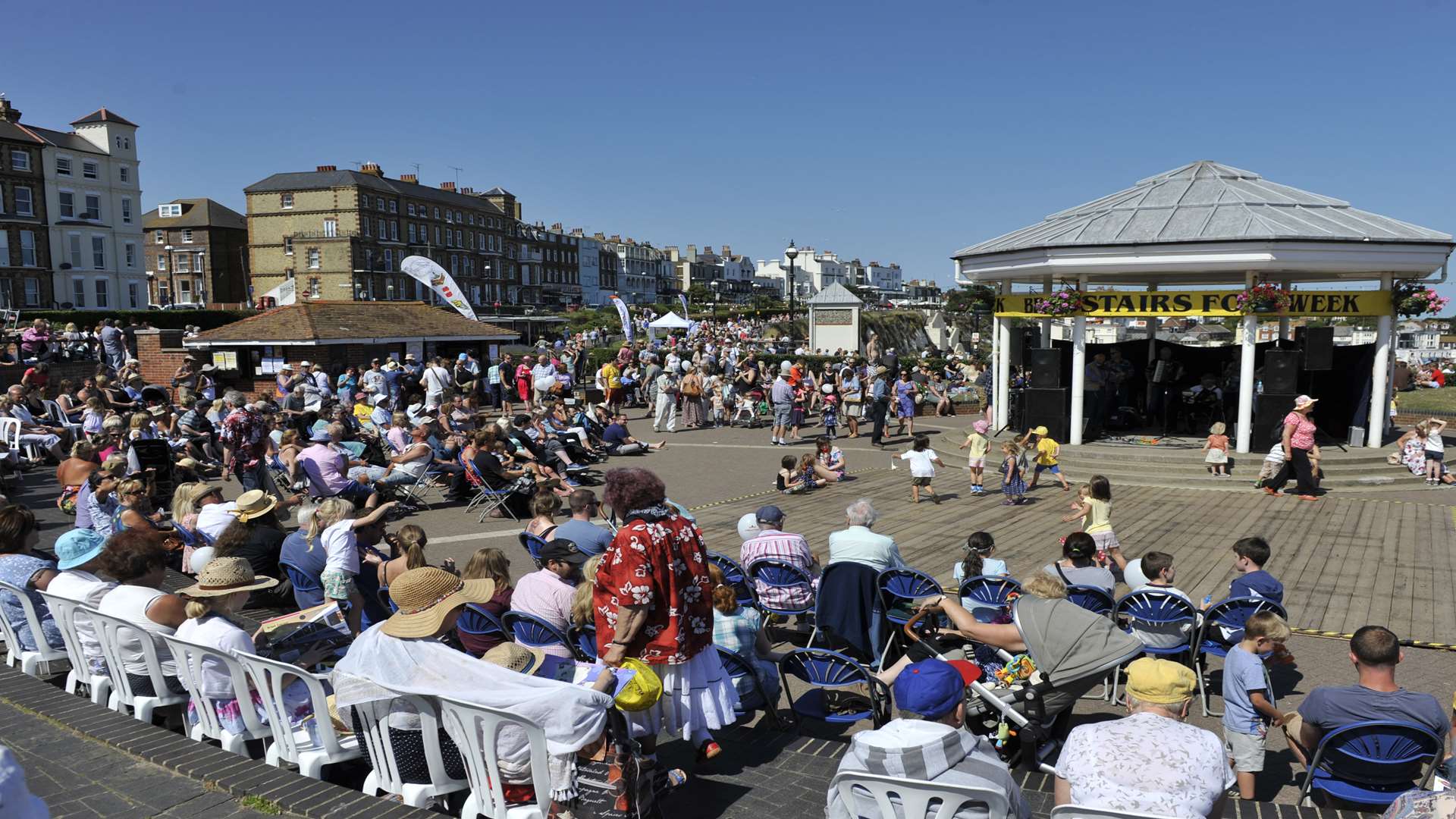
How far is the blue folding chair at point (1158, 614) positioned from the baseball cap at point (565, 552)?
12.0ft

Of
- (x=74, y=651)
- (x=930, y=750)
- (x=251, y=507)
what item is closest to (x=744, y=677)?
(x=930, y=750)

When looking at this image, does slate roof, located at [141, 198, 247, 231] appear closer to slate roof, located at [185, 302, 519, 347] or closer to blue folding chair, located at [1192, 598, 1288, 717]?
slate roof, located at [185, 302, 519, 347]

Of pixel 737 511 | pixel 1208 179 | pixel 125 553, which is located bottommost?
pixel 737 511

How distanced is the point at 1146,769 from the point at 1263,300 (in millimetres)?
12952

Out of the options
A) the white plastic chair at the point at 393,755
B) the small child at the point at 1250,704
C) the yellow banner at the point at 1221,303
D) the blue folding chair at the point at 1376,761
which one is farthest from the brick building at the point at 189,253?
the blue folding chair at the point at 1376,761

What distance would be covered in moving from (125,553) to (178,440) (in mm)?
10187

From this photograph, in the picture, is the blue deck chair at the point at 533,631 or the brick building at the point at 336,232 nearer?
the blue deck chair at the point at 533,631

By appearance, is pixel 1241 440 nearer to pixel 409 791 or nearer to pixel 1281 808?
pixel 1281 808

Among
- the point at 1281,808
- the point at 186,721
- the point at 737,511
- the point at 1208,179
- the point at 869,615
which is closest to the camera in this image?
the point at 1281,808

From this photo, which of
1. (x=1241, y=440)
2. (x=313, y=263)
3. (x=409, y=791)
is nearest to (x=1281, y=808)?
(x=409, y=791)

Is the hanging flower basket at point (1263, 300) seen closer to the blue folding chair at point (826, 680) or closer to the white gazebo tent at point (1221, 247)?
the white gazebo tent at point (1221, 247)

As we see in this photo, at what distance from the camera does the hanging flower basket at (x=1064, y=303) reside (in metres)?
15.3

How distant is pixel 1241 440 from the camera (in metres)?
14.4

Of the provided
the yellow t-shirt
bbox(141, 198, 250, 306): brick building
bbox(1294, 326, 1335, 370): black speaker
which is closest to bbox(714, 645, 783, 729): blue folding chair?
the yellow t-shirt
